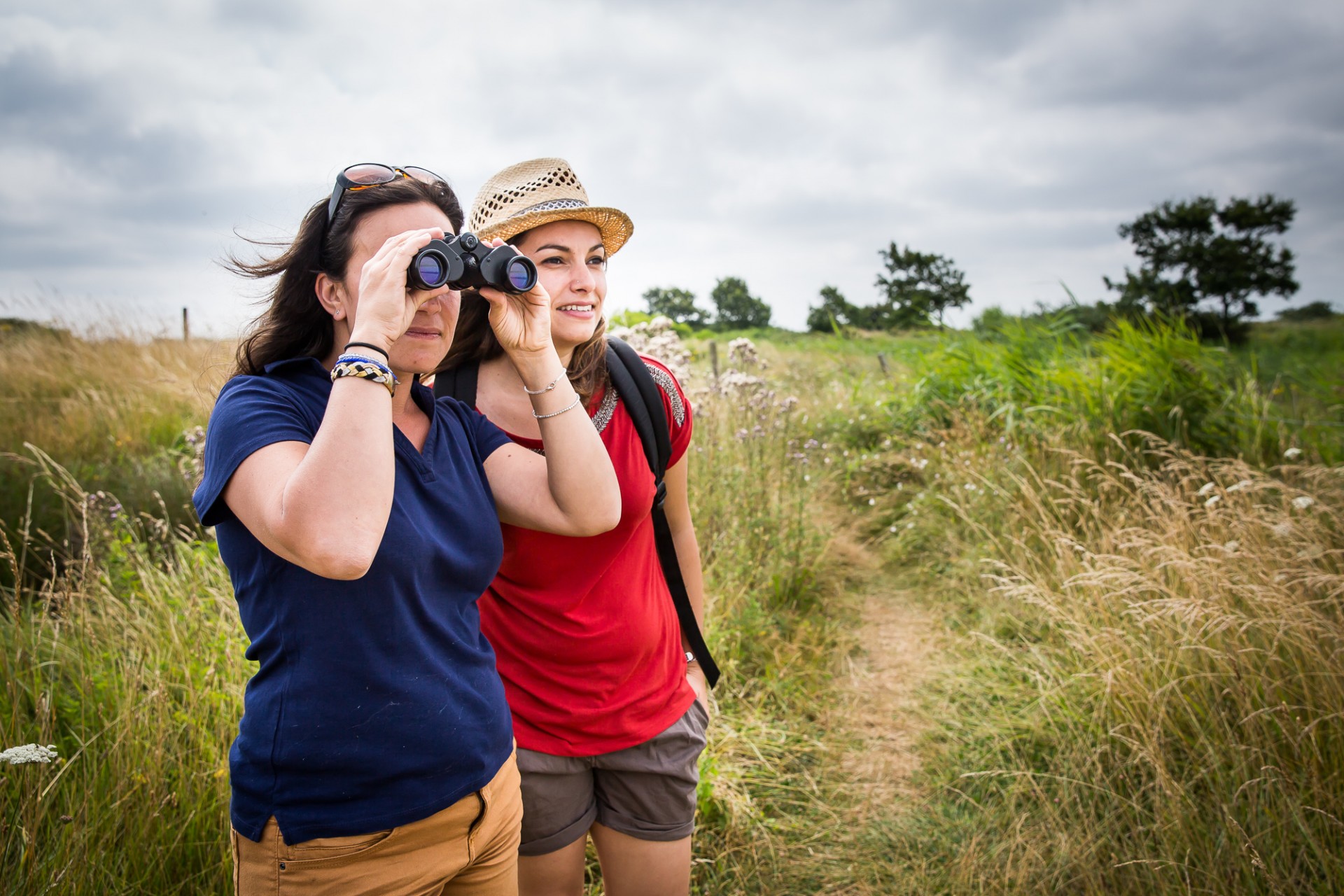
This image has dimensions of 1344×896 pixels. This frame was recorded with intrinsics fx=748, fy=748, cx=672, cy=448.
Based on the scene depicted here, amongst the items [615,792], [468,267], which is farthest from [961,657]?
[468,267]

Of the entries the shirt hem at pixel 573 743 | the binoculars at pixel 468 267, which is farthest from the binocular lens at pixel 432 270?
the shirt hem at pixel 573 743

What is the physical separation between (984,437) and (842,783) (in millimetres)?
4125

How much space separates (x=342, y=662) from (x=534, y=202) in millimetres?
1052

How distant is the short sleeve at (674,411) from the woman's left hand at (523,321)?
1.48ft

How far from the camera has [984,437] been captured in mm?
6477

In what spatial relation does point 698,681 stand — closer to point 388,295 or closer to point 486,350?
point 486,350

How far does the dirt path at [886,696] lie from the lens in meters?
3.21

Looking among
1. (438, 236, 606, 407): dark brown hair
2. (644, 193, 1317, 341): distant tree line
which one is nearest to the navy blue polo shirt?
(438, 236, 606, 407): dark brown hair

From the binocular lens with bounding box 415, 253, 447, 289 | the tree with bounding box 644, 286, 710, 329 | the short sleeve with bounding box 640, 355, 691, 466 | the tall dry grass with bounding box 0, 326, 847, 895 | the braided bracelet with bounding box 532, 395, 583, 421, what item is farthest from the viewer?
the tree with bounding box 644, 286, 710, 329

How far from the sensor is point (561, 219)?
171 centimetres

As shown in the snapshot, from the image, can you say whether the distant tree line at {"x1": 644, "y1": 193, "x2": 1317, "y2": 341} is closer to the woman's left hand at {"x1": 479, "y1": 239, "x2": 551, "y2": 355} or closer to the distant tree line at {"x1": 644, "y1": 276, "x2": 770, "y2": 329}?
the distant tree line at {"x1": 644, "y1": 276, "x2": 770, "y2": 329}

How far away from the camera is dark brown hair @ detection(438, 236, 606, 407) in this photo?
1735 millimetres

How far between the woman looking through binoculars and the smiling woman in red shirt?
266mm

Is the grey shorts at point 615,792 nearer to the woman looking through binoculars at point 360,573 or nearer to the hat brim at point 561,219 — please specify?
the woman looking through binoculars at point 360,573
